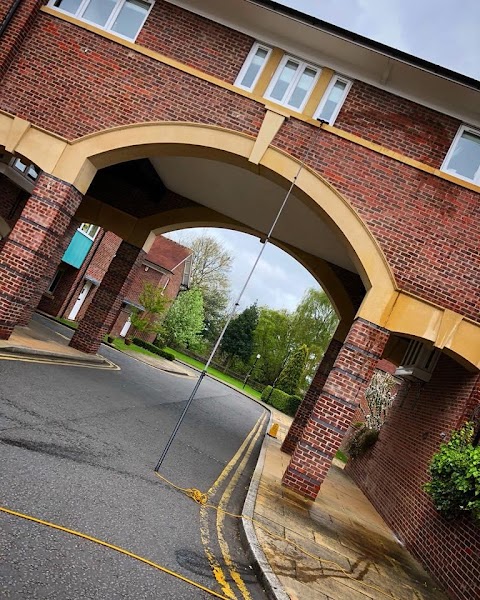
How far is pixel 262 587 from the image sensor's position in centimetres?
409

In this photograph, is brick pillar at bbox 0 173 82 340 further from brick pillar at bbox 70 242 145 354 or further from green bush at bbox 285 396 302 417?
green bush at bbox 285 396 302 417

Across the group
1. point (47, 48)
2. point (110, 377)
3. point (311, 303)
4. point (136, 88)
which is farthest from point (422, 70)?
point (311, 303)

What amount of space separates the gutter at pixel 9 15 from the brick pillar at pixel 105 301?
6.51 meters

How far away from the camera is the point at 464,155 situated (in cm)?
901

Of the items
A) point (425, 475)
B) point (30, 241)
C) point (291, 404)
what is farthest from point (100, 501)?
point (291, 404)

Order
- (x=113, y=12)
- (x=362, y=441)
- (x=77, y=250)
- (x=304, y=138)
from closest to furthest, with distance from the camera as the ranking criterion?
(x=304, y=138) → (x=113, y=12) → (x=362, y=441) → (x=77, y=250)

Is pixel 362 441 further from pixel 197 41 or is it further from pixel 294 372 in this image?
pixel 294 372

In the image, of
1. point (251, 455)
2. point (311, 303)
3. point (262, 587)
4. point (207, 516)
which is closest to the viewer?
point (262, 587)

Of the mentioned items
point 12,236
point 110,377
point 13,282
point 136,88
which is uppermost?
→ point 136,88

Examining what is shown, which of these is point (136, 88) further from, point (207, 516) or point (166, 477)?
point (207, 516)

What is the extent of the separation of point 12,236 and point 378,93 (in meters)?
7.91

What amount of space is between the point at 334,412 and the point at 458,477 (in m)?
2.37

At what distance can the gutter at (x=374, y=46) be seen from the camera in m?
8.40

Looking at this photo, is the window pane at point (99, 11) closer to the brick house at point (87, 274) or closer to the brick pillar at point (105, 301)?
the brick pillar at point (105, 301)
